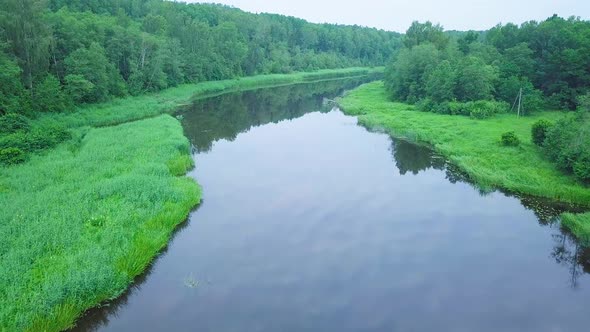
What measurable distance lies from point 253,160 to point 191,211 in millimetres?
12861

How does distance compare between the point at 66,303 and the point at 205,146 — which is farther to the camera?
the point at 205,146

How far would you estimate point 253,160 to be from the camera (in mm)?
38062

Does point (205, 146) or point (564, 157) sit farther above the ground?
point (564, 157)

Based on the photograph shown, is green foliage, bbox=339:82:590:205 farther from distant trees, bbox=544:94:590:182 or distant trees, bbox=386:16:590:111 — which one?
distant trees, bbox=386:16:590:111

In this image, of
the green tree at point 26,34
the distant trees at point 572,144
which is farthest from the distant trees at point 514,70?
the green tree at point 26,34

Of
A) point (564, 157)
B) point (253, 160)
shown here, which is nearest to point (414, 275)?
point (564, 157)

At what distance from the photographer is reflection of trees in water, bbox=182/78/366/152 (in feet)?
163

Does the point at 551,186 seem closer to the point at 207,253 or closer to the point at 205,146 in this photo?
the point at 207,253

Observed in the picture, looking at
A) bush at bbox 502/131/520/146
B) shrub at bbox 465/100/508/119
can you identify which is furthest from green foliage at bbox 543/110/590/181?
shrub at bbox 465/100/508/119

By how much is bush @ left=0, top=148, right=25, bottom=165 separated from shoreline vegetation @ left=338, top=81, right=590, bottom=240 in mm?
32922

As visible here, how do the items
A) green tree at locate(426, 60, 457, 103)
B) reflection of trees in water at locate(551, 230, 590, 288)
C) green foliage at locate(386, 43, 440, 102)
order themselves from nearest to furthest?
reflection of trees in water at locate(551, 230, 590, 288) → green tree at locate(426, 60, 457, 103) → green foliage at locate(386, 43, 440, 102)

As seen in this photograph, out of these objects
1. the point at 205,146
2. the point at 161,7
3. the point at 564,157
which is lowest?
the point at 205,146

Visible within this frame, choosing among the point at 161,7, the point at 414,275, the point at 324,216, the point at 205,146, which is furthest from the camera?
the point at 161,7

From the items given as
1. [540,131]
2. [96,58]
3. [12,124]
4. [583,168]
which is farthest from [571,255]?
[96,58]
